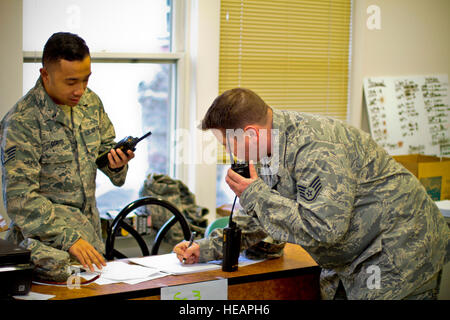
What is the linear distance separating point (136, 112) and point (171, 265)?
161 centimetres

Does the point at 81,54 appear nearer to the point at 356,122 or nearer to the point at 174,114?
the point at 174,114

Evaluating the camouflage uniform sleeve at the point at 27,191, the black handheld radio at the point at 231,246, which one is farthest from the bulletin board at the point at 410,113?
the camouflage uniform sleeve at the point at 27,191

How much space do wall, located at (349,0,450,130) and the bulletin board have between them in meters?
0.08

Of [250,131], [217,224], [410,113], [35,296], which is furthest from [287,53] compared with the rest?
[35,296]

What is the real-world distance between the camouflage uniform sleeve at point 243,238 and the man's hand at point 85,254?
0.41 metres

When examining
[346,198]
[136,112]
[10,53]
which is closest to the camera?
[346,198]

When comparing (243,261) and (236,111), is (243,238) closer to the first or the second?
(243,261)

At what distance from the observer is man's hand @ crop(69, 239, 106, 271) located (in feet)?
6.24

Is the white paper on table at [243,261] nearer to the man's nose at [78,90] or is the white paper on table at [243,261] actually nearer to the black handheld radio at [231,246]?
the black handheld radio at [231,246]

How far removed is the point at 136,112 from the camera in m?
3.49

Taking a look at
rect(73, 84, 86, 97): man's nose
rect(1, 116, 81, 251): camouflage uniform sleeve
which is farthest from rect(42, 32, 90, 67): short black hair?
rect(1, 116, 81, 251): camouflage uniform sleeve

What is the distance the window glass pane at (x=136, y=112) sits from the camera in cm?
338

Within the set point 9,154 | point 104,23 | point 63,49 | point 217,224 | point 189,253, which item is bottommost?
point 217,224
